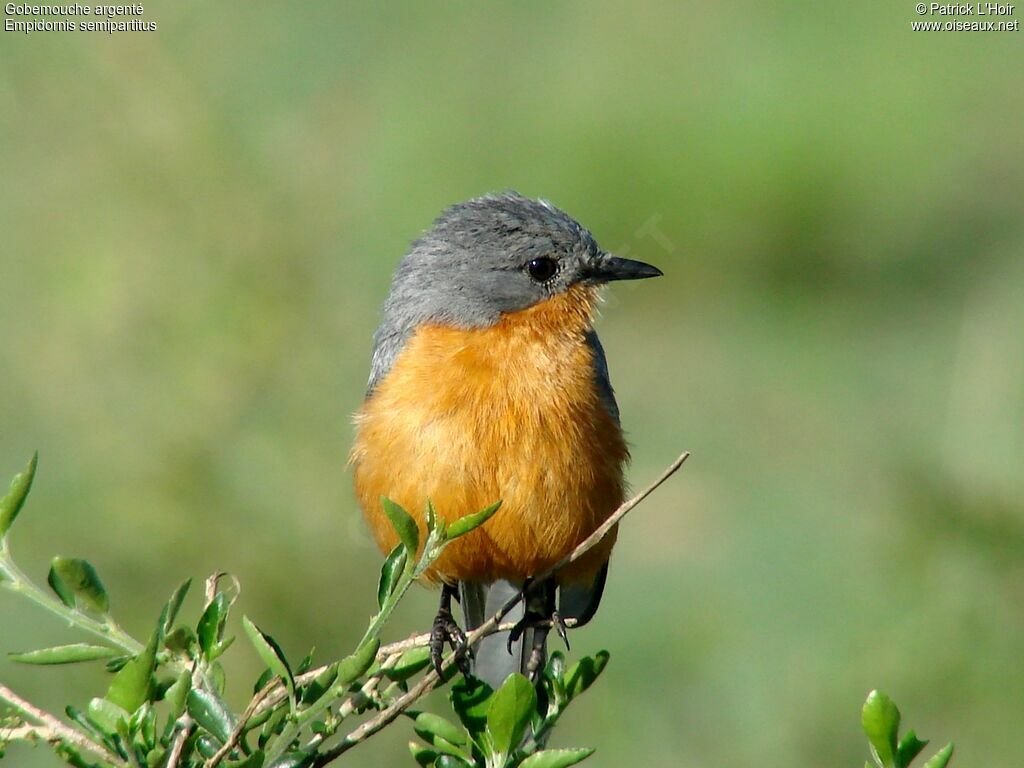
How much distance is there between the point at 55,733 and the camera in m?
2.19

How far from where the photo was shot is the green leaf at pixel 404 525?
7.55 feet

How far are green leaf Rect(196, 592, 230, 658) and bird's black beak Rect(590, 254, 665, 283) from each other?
2981 millimetres

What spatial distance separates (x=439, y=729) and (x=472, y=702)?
0.10 meters

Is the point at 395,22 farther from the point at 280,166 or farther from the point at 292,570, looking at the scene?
the point at 292,570

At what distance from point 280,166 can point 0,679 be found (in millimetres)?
3774

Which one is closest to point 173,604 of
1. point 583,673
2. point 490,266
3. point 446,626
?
point 583,673

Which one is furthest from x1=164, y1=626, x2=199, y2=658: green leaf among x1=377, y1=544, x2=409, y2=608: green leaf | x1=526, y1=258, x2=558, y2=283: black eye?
x1=526, y1=258, x2=558, y2=283: black eye

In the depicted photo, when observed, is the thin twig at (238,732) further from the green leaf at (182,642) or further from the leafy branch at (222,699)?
the green leaf at (182,642)

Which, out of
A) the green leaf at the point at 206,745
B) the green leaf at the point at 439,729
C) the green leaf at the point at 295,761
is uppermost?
the green leaf at the point at 295,761

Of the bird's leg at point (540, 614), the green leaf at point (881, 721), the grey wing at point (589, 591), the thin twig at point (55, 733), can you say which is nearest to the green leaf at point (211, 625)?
the thin twig at point (55, 733)

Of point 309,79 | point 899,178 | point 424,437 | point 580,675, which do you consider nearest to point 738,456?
point 899,178

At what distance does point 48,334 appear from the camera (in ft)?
21.2

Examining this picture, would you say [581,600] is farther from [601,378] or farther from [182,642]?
[182,642]

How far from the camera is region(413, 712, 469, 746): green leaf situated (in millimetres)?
2523
